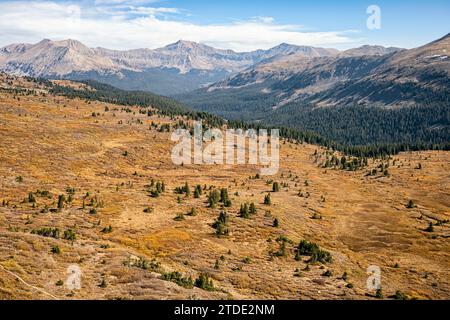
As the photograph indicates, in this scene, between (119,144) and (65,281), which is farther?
(119,144)

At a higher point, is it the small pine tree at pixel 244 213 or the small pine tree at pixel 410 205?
the small pine tree at pixel 244 213

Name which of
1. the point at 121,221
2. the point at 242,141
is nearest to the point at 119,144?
the point at 242,141
